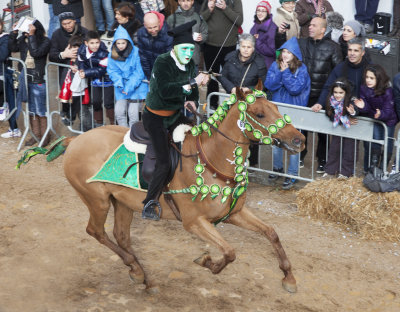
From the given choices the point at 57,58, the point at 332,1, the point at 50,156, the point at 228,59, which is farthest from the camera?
the point at 332,1

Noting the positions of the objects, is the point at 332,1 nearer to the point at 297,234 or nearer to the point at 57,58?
the point at 57,58

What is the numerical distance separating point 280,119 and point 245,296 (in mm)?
2071

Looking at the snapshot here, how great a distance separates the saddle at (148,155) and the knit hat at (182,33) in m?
4.80

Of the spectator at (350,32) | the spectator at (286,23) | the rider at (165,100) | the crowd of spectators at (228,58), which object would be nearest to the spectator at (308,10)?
the crowd of spectators at (228,58)

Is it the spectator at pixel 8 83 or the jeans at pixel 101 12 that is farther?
Answer: the jeans at pixel 101 12

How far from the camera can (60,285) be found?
29.3 ft

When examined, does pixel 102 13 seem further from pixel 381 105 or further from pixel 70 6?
pixel 381 105

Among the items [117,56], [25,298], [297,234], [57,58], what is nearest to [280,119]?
[297,234]

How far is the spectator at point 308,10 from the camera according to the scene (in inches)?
551

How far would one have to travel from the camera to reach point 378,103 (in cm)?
1055

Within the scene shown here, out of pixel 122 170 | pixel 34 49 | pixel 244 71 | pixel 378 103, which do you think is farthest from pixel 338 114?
pixel 34 49

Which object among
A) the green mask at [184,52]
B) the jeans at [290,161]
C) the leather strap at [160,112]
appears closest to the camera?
the green mask at [184,52]

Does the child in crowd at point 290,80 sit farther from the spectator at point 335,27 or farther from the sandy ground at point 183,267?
the spectator at point 335,27

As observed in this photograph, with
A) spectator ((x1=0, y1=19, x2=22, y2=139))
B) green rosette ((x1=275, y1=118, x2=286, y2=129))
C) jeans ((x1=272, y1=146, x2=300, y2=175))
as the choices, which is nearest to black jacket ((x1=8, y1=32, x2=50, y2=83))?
spectator ((x1=0, y1=19, x2=22, y2=139))
